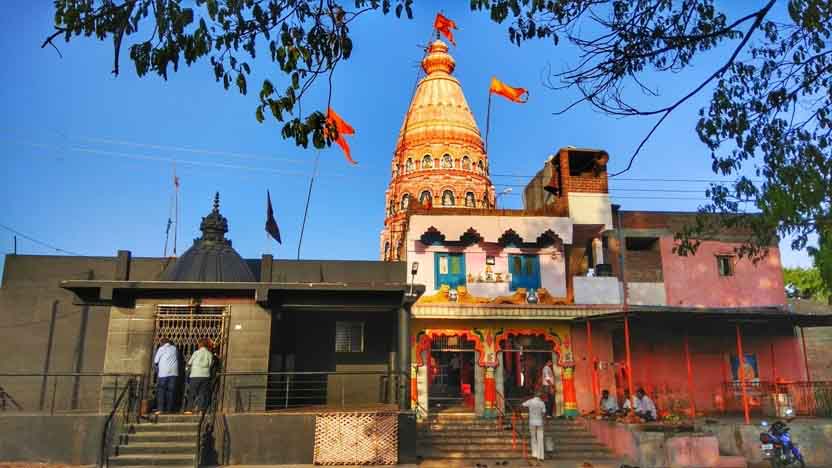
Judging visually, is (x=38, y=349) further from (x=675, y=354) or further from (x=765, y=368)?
(x=765, y=368)

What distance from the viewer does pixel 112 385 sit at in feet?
42.3

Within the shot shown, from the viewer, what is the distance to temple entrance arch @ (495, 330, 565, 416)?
19312 millimetres

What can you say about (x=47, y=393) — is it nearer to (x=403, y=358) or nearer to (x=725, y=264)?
(x=403, y=358)

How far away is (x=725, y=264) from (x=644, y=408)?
7.89 metres

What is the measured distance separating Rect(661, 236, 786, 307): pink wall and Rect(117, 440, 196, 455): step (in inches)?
639


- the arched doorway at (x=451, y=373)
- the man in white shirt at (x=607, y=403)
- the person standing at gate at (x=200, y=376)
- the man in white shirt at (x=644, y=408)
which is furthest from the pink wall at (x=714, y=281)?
the person standing at gate at (x=200, y=376)

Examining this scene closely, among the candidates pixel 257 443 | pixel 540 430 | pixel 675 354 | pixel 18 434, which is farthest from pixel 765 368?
pixel 18 434

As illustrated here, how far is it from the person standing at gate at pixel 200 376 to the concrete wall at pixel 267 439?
687 millimetres

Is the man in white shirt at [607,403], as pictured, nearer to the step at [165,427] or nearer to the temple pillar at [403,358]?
the temple pillar at [403,358]

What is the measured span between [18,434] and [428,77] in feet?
127

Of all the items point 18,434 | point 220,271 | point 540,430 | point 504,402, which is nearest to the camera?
point 18,434

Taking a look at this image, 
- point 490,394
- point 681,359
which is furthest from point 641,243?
point 490,394

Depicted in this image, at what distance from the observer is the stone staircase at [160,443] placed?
11.2 metres

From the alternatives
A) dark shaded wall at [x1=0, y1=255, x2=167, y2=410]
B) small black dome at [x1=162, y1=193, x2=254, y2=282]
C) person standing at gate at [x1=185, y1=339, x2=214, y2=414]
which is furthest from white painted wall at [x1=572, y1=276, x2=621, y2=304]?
dark shaded wall at [x1=0, y1=255, x2=167, y2=410]
